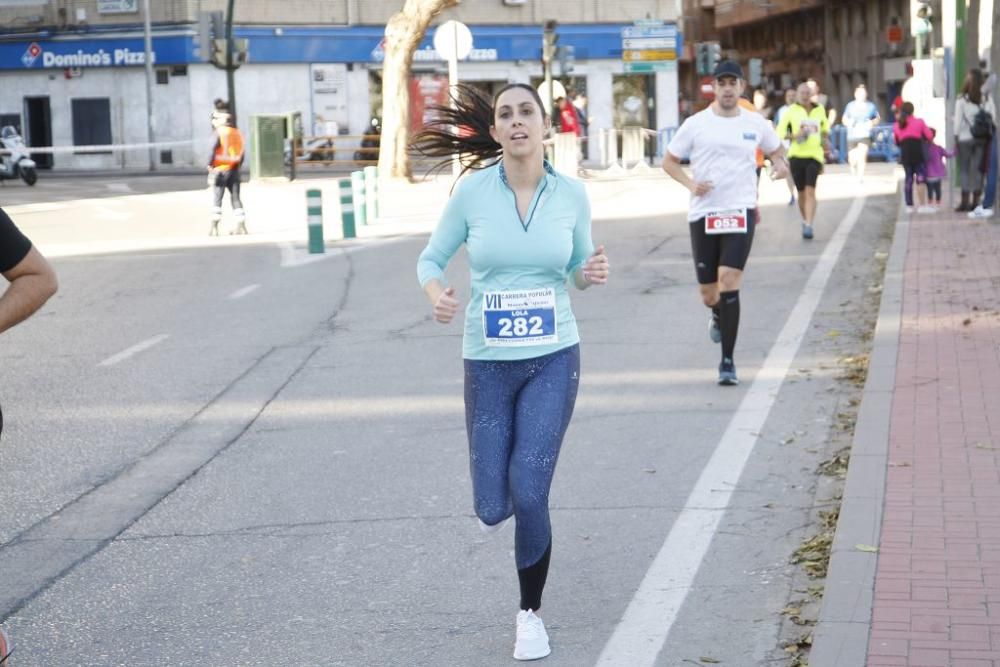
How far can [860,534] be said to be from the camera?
6.37 m

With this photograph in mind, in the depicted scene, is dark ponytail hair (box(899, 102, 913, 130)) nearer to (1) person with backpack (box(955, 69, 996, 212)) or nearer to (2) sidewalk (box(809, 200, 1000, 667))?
(1) person with backpack (box(955, 69, 996, 212))

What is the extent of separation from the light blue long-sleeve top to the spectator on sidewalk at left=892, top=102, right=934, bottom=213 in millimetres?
18816

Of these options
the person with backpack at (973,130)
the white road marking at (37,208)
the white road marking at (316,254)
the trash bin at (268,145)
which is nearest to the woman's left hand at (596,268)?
the white road marking at (316,254)

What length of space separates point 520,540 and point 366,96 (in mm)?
52478

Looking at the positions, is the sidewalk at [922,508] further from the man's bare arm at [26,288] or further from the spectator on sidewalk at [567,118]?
the spectator on sidewalk at [567,118]

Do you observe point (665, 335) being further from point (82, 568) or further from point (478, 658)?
point (478, 658)

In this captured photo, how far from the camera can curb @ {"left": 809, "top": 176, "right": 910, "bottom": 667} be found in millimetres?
5141

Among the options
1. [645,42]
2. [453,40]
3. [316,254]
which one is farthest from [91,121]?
[316,254]

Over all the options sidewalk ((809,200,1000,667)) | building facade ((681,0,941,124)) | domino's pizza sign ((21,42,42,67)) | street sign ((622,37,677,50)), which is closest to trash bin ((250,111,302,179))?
building facade ((681,0,941,124))

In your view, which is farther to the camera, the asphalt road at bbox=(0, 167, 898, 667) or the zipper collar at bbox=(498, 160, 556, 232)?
the asphalt road at bbox=(0, 167, 898, 667)

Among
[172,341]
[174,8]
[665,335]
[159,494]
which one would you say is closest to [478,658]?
[159,494]

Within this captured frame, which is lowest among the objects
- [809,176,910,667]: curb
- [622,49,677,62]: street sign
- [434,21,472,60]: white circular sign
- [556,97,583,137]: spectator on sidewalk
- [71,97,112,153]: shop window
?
[809,176,910,667]: curb

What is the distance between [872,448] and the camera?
7.92m

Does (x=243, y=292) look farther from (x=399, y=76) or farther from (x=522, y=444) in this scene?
(x=399, y=76)
